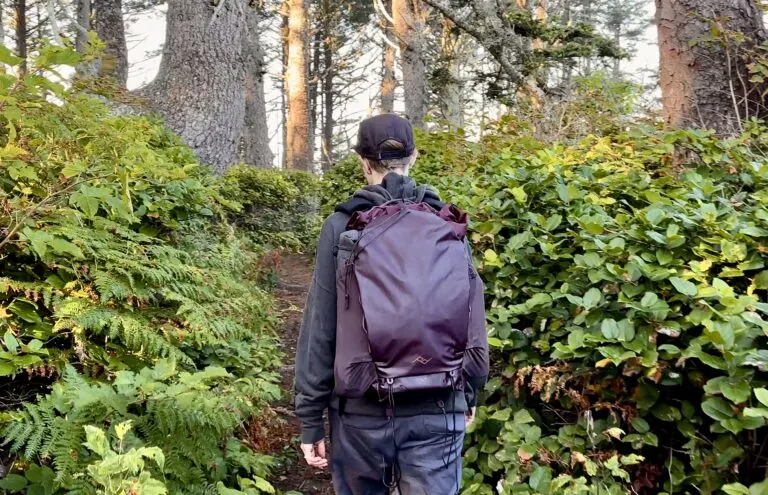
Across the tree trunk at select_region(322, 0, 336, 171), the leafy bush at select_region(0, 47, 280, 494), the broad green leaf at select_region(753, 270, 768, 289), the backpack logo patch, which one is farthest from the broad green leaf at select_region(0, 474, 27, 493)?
the tree trunk at select_region(322, 0, 336, 171)

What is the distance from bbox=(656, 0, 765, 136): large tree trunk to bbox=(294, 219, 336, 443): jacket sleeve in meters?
4.11

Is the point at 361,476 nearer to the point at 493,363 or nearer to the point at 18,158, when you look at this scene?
the point at 493,363

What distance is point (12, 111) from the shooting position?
212cm

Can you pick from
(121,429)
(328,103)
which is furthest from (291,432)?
(328,103)

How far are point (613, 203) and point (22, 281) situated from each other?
300 cm

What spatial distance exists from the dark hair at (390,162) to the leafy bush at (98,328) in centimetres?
109

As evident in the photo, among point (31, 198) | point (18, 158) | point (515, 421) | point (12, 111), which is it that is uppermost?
point (12, 111)

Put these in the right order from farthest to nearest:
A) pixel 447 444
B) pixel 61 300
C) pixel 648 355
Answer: pixel 61 300
pixel 648 355
pixel 447 444

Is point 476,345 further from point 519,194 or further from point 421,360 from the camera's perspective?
point 519,194

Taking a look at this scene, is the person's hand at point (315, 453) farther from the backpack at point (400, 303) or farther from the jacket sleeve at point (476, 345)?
the jacket sleeve at point (476, 345)

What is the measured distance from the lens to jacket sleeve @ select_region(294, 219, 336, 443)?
6.17 feet

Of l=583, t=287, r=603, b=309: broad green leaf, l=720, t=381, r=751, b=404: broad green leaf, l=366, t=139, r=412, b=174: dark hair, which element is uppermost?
l=366, t=139, r=412, b=174: dark hair

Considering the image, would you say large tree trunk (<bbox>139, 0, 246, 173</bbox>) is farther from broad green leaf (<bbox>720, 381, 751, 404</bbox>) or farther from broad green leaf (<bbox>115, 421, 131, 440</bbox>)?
broad green leaf (<bbox>720, 381, 751, 404</bbox>)

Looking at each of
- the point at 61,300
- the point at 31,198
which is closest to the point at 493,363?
the point at 61,300
